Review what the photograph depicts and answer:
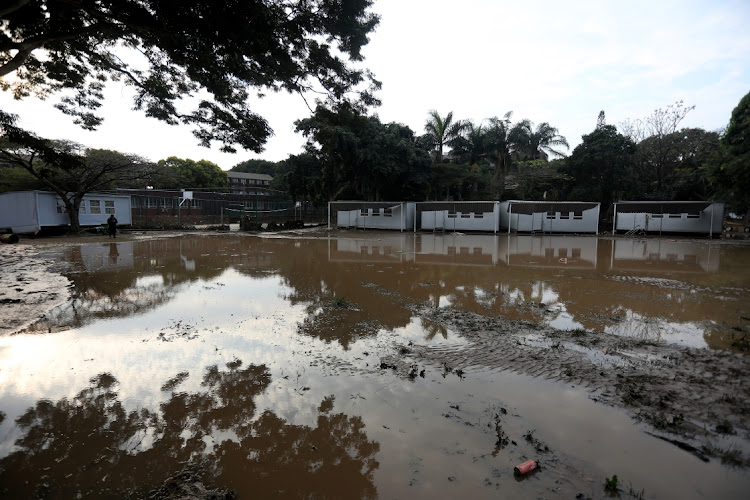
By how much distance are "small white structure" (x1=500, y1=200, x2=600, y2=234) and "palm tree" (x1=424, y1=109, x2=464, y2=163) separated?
32.0 feet

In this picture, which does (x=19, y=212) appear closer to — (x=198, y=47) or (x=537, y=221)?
(x=198, y=47)

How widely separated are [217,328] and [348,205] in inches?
1015

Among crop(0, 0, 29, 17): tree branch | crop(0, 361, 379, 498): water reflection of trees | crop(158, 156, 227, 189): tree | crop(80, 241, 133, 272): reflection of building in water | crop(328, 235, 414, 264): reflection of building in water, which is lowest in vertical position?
crop(0, 361, 379, 498): water reflection of trees

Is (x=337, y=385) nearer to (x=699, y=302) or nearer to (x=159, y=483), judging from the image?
(x=159, y=483)

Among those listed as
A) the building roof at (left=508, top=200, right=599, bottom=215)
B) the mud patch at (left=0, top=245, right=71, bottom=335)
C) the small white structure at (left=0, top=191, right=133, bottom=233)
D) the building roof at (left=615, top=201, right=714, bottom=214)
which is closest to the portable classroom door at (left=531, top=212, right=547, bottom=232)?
the building roof at (left=508, top=200, right=599, bottom=215)

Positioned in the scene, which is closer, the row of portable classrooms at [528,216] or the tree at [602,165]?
the row of portable classrooms at [528,216]

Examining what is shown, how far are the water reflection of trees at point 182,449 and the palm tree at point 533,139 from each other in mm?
37361

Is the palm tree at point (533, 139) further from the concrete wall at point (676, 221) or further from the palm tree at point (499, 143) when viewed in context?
the concrete wall at point (676, 221)

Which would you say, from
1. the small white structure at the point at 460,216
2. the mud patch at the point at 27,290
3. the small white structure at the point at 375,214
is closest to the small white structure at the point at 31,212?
the mud patch at the point at 27,290

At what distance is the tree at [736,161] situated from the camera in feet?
58.2

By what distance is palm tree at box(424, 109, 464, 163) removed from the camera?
34688mm

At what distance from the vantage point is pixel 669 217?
26797 mm

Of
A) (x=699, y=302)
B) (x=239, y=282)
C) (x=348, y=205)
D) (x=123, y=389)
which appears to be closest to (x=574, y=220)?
(x=348, y=205)

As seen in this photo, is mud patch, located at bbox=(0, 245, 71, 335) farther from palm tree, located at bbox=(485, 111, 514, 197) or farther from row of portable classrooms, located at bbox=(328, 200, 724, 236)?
palm tree, located at bbox=(485, 111, 514, 197)
